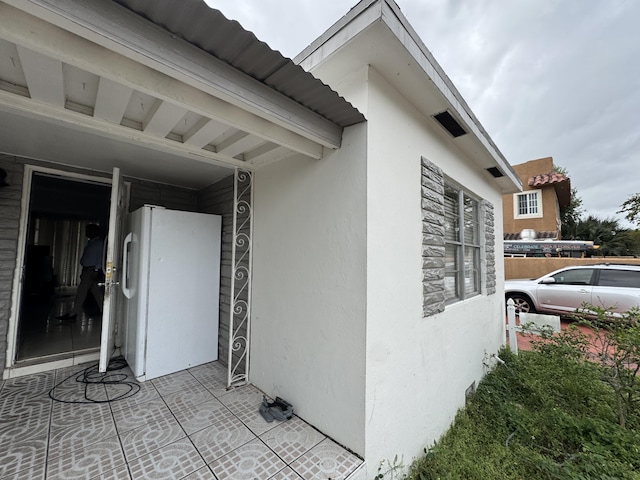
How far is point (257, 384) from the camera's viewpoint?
2668mm

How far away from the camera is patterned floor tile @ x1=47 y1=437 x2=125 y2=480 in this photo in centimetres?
160

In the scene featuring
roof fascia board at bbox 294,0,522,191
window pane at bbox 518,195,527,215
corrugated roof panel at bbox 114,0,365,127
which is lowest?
Answer: corrugated roof panel at bbox 114,0,365,127

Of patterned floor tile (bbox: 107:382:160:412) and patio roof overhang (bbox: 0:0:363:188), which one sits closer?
patio roof overhang (bbox: 0:0:363:188)

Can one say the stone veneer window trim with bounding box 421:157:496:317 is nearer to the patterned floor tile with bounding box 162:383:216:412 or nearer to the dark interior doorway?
the patterned floor tile with bounding box 162:383:216:412

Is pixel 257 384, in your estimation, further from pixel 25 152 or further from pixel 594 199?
pixel 594 199

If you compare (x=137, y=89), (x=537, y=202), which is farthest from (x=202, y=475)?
(x=537, y=202)

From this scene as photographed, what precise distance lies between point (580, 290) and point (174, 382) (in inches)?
349

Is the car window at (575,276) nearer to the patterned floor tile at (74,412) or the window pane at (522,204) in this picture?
the window pane at (522,204)

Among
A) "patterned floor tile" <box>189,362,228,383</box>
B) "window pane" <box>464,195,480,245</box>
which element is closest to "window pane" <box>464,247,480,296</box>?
"window pane" <box>464,195,480,245</box>

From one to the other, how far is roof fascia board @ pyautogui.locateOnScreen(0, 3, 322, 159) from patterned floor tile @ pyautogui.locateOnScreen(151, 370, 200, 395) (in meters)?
2.71

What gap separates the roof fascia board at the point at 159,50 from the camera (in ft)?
2.90

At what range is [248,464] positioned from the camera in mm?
1709

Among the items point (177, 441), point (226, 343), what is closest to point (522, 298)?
point (226, 343)

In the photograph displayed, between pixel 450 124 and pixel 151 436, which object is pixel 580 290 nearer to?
pixel 450 124
